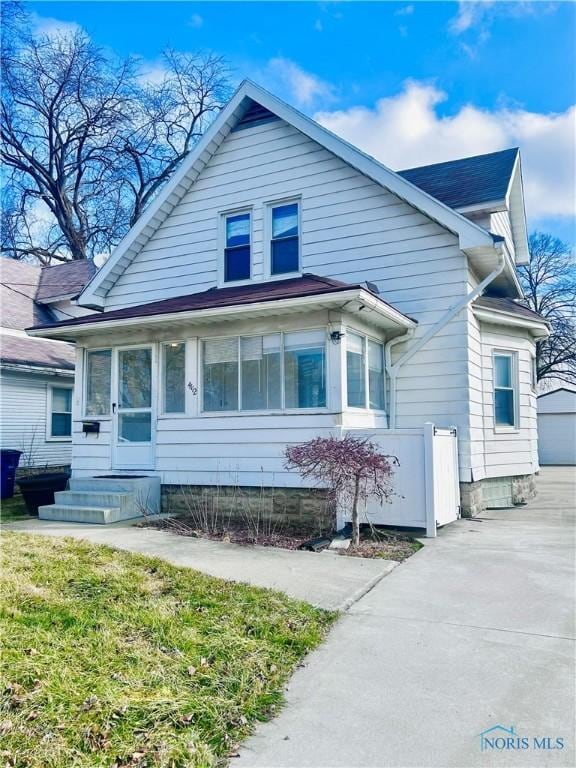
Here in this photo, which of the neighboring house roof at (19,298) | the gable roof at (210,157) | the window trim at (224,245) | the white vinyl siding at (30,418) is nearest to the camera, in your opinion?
the gable roof at (210,157)

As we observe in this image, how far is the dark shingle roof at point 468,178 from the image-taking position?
10352mm

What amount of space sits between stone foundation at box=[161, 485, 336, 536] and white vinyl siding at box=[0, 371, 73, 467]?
679 cm

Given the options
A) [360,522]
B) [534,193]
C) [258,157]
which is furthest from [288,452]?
[534,193]

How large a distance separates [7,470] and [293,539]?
7658mm

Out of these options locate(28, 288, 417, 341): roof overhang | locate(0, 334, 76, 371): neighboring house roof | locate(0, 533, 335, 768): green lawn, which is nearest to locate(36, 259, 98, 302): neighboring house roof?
locate(0, 334, 76, 371): neighboring house roof

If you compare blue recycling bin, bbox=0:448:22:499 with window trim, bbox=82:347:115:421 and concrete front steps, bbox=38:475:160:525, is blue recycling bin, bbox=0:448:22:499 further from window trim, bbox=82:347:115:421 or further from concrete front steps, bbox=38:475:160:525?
concrete front steps, bbox=38:475:160:525

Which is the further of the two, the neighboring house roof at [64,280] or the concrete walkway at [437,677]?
the neighboring house roof at [64,280]

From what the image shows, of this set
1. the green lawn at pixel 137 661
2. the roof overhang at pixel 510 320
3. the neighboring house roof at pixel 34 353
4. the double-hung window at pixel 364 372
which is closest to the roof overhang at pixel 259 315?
the double-hung window at pixel 364 372

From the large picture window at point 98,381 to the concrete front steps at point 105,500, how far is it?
1345 mm

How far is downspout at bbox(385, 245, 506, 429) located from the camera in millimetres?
8961

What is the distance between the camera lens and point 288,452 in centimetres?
719

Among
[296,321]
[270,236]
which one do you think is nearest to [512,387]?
[296,321]

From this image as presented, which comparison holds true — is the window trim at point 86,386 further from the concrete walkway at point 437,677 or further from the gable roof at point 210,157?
the concrete walkway at point 437,677

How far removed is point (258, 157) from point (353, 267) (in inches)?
119
